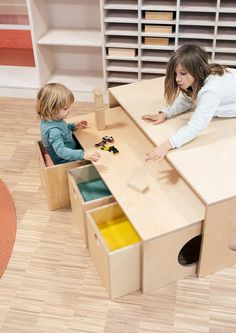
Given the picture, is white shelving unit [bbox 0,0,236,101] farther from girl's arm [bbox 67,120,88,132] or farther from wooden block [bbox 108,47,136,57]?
girl's arm [bbox 67,120,88,132]

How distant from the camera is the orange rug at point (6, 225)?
1.77 meters

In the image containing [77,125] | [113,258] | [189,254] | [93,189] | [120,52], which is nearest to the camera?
[113,258]

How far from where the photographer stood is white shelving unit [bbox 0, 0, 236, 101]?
8.01 ft

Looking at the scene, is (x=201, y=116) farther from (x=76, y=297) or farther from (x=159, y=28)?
(x=159, y=28)

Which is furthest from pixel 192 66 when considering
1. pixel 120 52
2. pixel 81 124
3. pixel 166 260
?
pixel 120 52

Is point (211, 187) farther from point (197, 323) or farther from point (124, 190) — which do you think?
point (197, 323)

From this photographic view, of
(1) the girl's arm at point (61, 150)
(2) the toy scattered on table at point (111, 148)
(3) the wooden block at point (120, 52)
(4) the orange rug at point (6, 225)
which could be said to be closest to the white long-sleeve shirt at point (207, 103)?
(2) the toy scattered on table at point (111, 148)

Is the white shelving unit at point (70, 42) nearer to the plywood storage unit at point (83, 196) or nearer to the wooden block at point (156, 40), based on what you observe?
the wooden block at point (156, 40)

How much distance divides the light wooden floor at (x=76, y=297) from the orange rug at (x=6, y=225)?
1.0 inches

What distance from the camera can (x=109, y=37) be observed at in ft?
8.62

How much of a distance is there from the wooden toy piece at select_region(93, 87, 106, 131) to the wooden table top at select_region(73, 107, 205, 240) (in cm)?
3

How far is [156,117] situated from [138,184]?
0.35 metres

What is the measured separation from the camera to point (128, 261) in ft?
4.91

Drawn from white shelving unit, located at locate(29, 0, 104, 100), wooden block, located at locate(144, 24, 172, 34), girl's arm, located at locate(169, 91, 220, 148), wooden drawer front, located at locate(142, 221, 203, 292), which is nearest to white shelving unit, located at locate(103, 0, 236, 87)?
wooden block, located at locate(144, 24, 172, 34)
